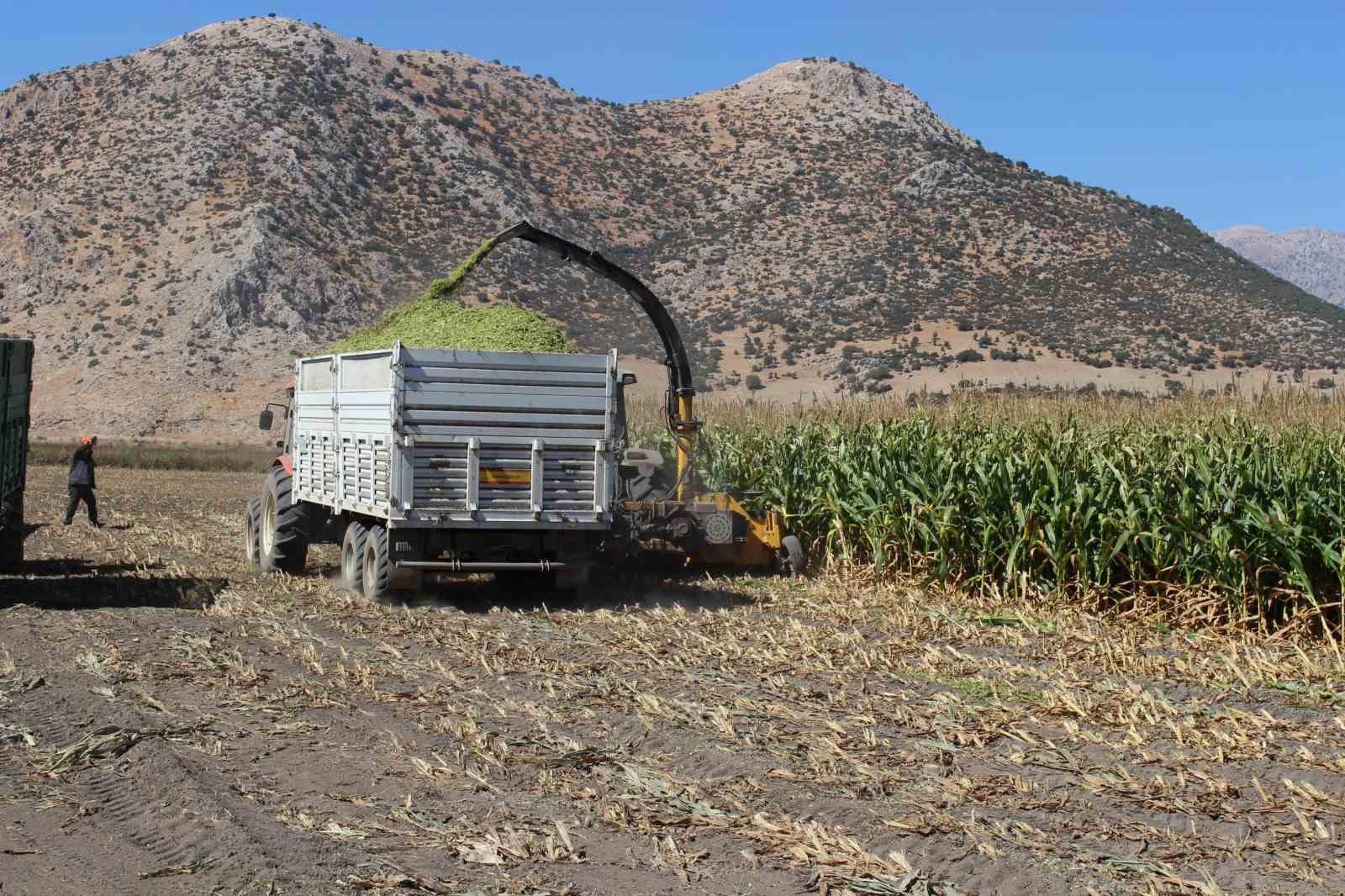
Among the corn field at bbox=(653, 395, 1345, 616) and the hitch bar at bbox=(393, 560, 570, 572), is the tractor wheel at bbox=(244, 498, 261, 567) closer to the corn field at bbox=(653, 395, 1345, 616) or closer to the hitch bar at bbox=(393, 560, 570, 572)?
the hitch bar at bbox=(393, 560, 570, 572)

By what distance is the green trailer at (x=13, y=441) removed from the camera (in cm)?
1529

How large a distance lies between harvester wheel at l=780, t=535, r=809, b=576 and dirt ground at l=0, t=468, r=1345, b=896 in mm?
3322

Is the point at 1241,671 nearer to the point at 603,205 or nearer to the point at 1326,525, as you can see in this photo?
the point at 1326,525

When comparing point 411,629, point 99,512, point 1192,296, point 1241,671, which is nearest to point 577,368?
point 411,629

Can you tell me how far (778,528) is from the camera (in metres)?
16.6

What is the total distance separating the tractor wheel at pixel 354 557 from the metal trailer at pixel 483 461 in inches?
1.7

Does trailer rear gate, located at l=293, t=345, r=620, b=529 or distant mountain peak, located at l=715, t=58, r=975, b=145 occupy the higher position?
distant mountain peak, located at l=715, t=58, r=975, b=145

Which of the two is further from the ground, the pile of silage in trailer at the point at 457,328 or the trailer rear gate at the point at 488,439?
the pile of silage in trailer at the point at 457,328

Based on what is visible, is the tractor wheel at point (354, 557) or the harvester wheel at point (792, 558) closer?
the tractor wheel at point (354, 557)

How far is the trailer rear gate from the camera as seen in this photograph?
13516mm

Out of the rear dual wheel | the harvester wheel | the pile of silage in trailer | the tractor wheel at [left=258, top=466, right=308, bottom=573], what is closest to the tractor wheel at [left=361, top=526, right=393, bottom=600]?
the rear dual wheel

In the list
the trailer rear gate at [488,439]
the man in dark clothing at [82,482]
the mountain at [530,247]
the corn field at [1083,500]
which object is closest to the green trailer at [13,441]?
the trailer rear gate at [488,439]

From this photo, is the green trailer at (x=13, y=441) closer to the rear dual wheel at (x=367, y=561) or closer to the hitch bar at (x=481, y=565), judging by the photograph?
the rear dual wheel at (x=367, y=561)

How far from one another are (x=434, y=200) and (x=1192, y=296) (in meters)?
37.3
